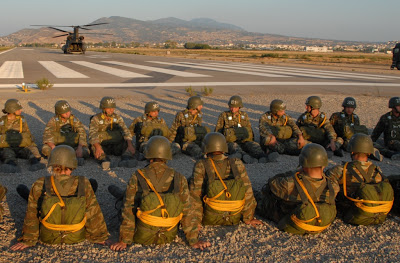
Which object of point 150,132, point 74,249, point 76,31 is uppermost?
point 76,31

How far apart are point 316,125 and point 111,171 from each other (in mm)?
4870

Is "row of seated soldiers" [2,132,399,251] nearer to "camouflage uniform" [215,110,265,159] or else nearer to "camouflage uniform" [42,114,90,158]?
"camouflage uniform" [215,110,265,159]

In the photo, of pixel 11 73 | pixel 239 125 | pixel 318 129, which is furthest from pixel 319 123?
pixel 11 73

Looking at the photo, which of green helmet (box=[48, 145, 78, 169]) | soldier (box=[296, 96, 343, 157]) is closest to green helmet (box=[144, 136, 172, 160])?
green helmet (box=[48, 145, 78, 169])

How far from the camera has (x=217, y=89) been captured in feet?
59.0

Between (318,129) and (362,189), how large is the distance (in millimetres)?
4193

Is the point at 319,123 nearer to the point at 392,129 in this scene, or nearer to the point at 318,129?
the point at 318,129

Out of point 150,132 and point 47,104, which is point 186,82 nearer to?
point 47,104

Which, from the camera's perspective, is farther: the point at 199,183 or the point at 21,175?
the point at 21,175

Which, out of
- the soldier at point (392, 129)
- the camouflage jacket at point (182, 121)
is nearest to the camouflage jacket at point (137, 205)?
the camouflage jacket at point (182, 121)

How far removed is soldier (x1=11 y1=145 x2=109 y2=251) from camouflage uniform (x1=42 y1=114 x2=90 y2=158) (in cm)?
334

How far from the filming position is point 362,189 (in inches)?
176

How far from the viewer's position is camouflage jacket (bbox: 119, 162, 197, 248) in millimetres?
4098

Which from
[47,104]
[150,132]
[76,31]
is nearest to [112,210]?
[150,132]
